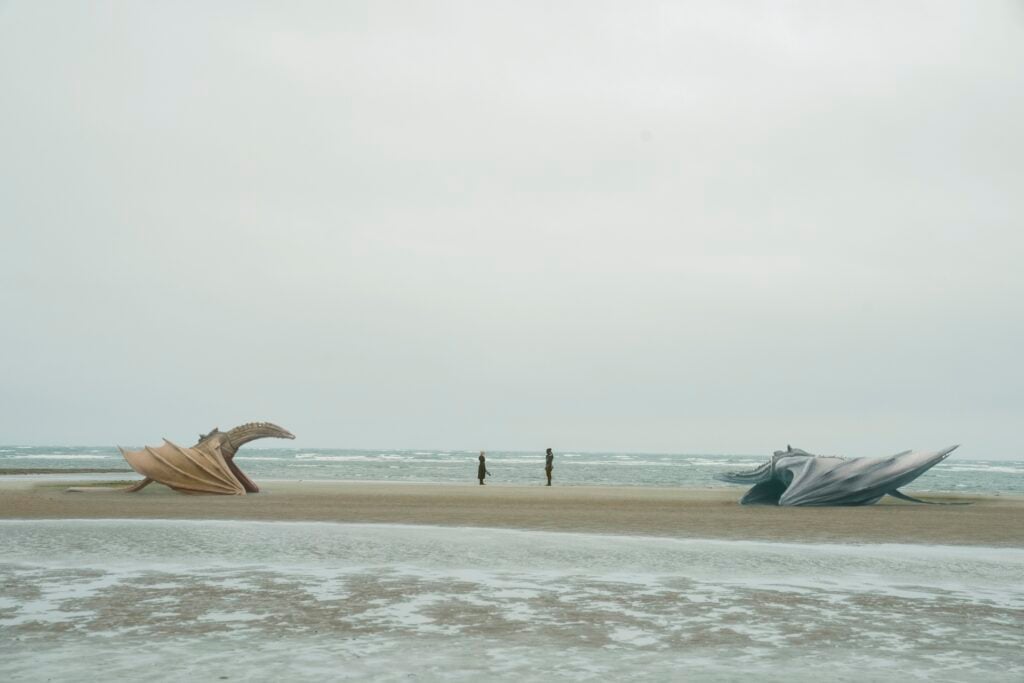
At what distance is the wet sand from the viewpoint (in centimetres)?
2058

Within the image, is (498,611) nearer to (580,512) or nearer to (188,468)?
(580,512)

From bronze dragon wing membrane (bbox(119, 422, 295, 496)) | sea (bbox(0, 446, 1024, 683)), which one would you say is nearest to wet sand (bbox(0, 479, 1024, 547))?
bronze dragon wing membrane (bbox(119, 422, 295, 496))

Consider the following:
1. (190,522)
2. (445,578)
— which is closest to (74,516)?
(190,522)

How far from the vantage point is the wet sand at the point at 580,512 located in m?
20.6

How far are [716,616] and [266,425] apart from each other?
26849 mm

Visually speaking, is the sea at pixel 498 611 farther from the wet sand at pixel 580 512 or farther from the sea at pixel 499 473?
the sea at pixel 499 473

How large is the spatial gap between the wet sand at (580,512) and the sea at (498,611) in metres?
3.41

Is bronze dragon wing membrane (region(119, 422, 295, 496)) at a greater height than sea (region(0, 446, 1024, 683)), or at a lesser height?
greater

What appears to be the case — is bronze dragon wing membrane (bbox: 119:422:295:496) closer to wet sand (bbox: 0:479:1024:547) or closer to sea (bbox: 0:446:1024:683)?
wet sand (bbox: 0:479:1024:547)

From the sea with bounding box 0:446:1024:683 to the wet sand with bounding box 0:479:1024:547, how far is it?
11.2ft

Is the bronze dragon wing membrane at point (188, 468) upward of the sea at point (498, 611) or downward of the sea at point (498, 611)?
upward

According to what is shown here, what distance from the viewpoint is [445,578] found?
492 inches

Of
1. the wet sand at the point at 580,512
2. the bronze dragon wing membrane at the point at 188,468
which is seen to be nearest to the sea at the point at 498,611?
the wet sand at the point at 580,512

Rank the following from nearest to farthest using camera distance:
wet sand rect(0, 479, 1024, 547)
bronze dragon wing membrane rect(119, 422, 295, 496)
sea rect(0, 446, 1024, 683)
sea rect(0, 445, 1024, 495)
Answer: sea rect(0, 446, 1024, 683) < wet sand rect(0, 479, 1024, 547) < bronze dragon wing membrane rect(119, 422, 295, 496) < sea rect(0, 445, 1024, 495)
